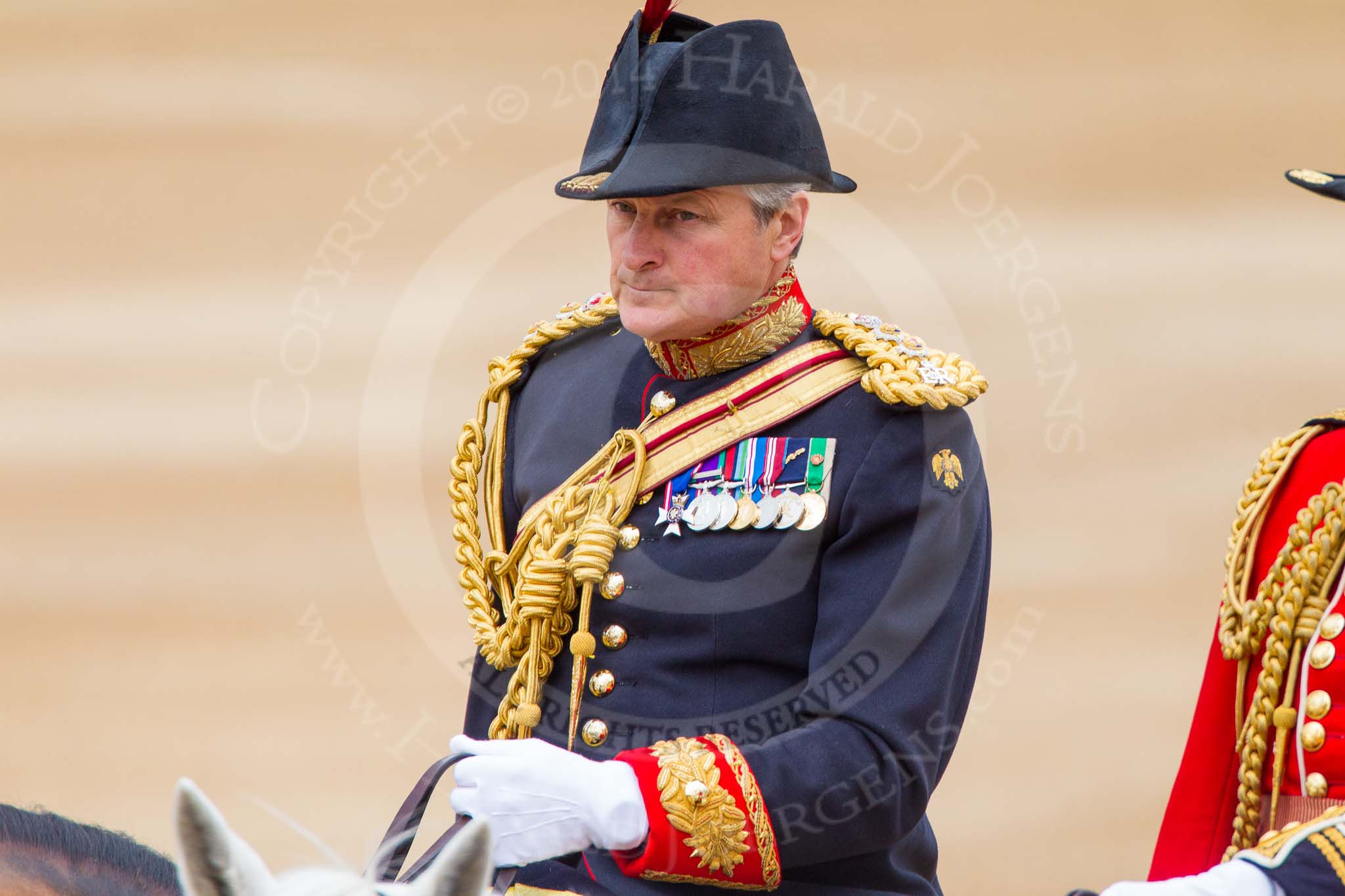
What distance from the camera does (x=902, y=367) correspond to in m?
1.73

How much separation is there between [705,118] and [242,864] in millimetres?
942

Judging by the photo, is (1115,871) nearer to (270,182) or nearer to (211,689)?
(211,689)

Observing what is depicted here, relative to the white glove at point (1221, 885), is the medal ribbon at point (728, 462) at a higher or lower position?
higher

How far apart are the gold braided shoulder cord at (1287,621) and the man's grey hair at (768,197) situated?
0.65 m

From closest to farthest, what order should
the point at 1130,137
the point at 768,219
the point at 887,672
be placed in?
1. the point at 887,672
2. the point at 768,219
3. the point at 1130,137

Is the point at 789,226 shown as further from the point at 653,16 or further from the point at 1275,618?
the point at 1275,618

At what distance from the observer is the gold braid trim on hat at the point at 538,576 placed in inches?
69.0

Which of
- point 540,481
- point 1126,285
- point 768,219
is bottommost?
point 540,481

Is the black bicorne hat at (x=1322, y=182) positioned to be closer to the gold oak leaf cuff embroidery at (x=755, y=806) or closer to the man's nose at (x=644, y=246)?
the man's nose at (x=644, y=246)

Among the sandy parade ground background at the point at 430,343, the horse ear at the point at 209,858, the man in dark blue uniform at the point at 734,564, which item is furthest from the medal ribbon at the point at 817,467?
the sandy parade ground background at the point at 430,343

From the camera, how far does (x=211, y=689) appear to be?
10.4ft

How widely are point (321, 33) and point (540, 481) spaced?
1649mm

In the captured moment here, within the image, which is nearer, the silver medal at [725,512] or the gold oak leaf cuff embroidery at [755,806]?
the gold oak leaf cuff embroidery at [755,806]

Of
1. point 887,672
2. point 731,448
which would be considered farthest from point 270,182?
point 887,672
